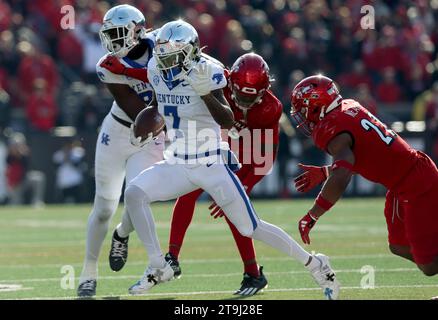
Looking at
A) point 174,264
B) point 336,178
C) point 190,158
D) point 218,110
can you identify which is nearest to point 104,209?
point 174,264

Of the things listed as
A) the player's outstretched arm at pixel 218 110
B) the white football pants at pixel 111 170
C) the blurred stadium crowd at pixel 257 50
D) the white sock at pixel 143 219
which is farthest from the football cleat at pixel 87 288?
the blurred stadium crowd at pixel 257 50

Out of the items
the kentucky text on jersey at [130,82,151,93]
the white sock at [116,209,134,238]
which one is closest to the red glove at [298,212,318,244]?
the white sock at [116,209,134,238]

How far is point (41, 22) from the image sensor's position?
17.3 m

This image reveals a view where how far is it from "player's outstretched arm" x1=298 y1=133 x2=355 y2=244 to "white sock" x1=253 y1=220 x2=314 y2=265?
1.10ft

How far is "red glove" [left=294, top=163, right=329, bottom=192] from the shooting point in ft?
22.8

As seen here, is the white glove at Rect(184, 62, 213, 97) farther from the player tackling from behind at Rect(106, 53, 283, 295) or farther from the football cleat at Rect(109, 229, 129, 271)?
the football cleat at Rect(109, 229, 129, 271)

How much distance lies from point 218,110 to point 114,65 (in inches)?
44.1

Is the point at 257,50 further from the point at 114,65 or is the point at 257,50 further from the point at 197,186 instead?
the point at 197,186

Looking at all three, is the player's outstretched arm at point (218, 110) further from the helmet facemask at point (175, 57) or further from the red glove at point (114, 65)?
the red glove at point (114, 65)

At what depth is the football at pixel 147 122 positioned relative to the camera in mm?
7406

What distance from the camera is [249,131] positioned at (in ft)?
26.7
